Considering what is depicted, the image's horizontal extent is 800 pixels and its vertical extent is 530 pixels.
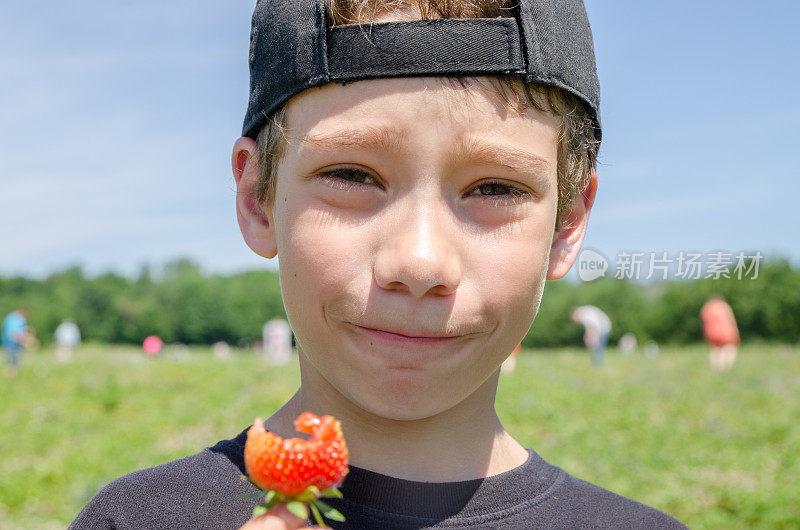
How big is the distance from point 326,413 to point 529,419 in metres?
9.29

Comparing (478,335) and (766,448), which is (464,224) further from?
(766,448)

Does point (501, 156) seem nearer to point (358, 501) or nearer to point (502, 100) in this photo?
point (502, 100)

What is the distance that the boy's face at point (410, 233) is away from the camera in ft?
4.85

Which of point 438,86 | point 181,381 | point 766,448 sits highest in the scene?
point 438,86

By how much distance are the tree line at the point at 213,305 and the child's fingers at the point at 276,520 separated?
5432 cm

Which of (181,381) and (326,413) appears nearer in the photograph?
(326,413)

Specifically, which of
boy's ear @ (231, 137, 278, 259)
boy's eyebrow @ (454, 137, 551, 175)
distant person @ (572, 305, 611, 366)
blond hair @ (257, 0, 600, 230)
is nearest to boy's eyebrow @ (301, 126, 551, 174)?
boy's eyebrow @ (454, 137, 551, 175)

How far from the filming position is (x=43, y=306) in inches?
2677

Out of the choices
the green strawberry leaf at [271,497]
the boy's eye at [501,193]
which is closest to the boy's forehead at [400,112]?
the boy's eye at [501,193]

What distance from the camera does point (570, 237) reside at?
197 centimetres

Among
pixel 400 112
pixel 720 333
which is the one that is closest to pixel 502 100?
pixel 400 112

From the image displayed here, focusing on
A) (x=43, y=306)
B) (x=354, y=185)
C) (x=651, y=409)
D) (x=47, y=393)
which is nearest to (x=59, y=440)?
(x=47, y=393)

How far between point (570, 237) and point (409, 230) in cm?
69

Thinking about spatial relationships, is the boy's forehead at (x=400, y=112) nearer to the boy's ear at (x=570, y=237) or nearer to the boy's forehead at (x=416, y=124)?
the boy's forehead at (x=416, y=124)
